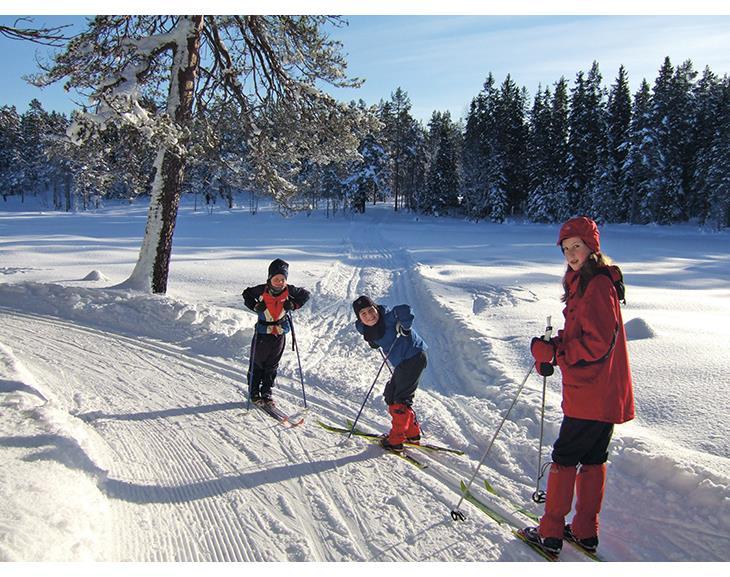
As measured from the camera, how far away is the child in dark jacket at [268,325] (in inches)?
219

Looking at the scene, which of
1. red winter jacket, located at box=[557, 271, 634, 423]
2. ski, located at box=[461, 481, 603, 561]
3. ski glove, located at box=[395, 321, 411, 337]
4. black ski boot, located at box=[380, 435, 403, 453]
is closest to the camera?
red winter jacket, located at box=[557, 271, 634, 423]

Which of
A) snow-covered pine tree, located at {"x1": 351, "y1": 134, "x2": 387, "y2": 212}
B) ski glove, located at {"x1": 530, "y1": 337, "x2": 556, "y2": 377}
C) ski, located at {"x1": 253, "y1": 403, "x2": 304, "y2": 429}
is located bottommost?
ski, located at {"x1": 253, "y1": 403, "x2": 304, "y2": 429}

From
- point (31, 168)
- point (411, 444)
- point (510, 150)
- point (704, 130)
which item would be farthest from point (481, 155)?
point (31, 168)

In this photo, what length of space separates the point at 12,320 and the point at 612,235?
35.8m

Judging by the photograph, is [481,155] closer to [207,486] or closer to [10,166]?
[207,486]

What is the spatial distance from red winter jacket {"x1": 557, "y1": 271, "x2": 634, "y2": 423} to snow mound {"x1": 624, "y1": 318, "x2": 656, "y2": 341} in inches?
185

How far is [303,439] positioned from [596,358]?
2916mm

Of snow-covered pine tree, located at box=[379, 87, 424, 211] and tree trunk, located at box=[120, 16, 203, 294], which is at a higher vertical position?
A: snow-covered pine tree, located at box=[379, 87, 424, 211]

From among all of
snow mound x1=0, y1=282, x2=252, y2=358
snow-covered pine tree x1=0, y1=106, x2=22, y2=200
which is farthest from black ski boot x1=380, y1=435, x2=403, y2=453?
snow-covered pine tree x1=0, y1=106, x2=22, y2=200

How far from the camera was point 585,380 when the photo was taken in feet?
10.1

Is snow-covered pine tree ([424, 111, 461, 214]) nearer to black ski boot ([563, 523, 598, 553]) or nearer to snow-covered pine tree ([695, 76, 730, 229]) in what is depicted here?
snow-covered pine tree ([695, 76, 730, 229])

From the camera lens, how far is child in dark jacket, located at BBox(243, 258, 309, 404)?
555cm

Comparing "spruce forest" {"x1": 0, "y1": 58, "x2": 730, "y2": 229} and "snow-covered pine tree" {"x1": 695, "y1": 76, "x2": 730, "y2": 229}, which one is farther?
"spruce forest" {"x1": 0, "y1": 58, "x2": 730, "y2": 229}
